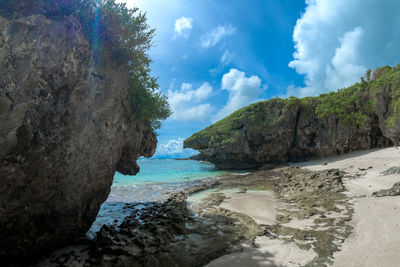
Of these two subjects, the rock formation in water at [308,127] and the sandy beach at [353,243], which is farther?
the rock formation in water at [308,127]

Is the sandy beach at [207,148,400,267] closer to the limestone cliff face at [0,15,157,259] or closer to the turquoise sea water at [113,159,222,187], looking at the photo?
the limestone cliff face at [0,15,157,259]

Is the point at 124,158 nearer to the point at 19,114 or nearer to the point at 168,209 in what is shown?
the point at 168,209

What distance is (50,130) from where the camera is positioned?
17.4 feet

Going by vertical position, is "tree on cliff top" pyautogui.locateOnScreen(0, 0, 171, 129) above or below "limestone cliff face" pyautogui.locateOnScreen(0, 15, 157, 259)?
above

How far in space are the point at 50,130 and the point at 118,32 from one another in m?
4.53

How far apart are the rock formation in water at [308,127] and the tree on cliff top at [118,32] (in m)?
22.0

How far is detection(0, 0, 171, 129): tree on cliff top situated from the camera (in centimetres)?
502

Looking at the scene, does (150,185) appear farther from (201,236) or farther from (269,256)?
(269,256)

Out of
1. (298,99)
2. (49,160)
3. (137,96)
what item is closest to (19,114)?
(49,160)

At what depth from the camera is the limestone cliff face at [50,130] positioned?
414 centimetres

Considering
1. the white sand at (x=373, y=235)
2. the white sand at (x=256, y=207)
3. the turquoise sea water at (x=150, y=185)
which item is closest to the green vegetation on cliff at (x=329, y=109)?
the turquoise sea water at (x=150, y=185)

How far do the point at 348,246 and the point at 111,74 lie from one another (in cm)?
968

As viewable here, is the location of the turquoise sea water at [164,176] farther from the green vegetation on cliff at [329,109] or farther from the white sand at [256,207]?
the white sand at [256,207]

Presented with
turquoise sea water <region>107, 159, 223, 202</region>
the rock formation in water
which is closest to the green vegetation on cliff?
the rock formation in water
